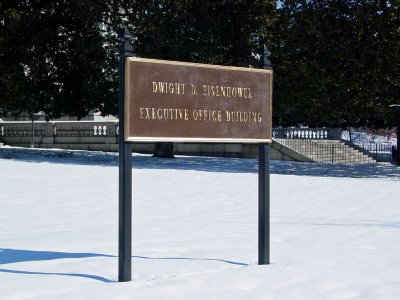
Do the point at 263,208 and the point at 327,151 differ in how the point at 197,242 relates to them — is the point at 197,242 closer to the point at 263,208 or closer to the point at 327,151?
the point at 263,208

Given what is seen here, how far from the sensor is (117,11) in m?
28.4

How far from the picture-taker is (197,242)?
28.2 ft

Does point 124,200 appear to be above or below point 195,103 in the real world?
below

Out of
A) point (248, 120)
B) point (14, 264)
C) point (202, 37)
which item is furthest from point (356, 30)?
point (14, 264)

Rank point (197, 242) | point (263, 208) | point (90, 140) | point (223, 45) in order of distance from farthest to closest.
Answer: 1. point (90, 140)
2. point (223, 45)
3. point (197, 242)
4. point (263, 208)

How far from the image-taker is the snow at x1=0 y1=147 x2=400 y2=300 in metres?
6.01

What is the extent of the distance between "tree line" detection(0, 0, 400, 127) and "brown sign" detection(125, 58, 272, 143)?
57.7 ft

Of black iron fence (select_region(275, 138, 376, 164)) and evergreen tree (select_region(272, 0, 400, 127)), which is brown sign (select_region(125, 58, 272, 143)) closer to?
evergreen tree (select_region(272, 0, 400, 127))

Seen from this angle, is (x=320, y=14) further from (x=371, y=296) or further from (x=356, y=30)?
(x=371, y=296)

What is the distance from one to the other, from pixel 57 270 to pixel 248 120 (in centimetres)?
281

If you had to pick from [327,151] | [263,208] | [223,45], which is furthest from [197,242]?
[327,151]

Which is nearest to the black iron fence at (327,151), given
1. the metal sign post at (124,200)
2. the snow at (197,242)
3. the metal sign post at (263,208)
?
the snow at (197,242)

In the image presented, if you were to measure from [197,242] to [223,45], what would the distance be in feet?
62.9

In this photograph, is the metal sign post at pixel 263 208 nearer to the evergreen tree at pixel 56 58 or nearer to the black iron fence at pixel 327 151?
the evergreen tree at pixel 56 58
